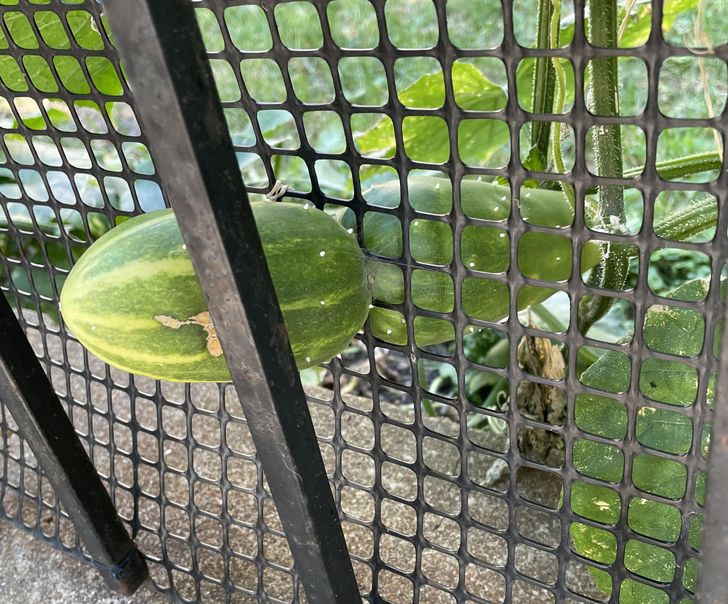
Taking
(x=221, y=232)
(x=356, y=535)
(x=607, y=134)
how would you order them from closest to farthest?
(x=221, y=232)
(x=607, y=134)
(x=356, y=535)

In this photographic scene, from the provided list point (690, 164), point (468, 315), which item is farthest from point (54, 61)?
point (690, 164)

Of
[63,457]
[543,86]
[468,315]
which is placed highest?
[543,86]

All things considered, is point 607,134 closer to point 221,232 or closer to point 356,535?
point 221,232

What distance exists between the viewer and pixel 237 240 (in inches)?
14.6

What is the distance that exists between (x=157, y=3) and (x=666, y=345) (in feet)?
1.24

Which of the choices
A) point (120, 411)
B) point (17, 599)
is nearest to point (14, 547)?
point (17, 599)

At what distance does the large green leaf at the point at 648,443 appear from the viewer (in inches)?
19.5

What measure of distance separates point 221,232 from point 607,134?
27cm

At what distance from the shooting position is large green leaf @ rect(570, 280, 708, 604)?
50cm

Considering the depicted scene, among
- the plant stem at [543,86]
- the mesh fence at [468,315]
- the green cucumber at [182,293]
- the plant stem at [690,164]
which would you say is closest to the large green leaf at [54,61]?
→ the mesh fence at [468,315]

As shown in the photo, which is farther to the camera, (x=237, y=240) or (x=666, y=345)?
(x=666, y=345)

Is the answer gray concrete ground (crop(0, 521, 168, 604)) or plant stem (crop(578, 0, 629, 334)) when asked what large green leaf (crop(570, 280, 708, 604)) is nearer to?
plant stem (crop(578, 0, 629, 334))

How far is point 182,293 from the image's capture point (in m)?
0.45

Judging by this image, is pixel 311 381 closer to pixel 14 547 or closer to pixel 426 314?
pixel 14 547
